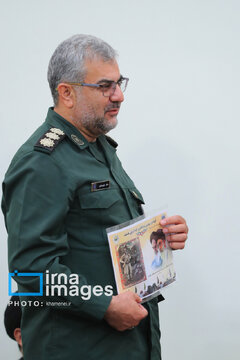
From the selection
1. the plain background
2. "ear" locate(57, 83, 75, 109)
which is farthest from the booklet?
the plain background

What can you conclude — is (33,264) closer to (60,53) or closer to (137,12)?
(60,53)

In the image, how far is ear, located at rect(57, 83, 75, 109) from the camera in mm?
1196

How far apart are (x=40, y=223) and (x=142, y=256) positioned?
0.30 m

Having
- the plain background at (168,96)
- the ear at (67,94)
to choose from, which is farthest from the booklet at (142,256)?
the plain background at (168,96)

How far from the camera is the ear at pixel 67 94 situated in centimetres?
120

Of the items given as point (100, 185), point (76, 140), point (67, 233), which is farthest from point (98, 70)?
point (67, 233)

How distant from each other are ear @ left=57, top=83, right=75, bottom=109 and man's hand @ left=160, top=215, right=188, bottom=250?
1.28 ft

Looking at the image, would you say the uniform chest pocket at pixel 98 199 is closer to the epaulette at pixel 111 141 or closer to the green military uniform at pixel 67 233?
the green military uniform at pixel 67 233

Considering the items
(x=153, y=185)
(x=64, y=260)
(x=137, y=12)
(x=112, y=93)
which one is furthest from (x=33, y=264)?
(x=137, y=12)

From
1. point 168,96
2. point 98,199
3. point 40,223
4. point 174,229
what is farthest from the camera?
point 168,96

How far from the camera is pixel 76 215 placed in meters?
1.13

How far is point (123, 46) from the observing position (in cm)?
192

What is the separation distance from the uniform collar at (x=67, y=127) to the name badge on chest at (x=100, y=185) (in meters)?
0.10

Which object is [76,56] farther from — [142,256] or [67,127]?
[142,256]
